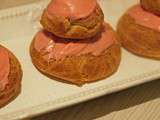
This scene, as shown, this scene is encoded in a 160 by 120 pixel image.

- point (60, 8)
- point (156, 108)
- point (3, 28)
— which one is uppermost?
point (60, 8)

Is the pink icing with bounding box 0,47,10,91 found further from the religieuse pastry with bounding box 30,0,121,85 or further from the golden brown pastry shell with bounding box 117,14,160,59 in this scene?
the golden brown pastry shell with bounding box 117,14,160,59

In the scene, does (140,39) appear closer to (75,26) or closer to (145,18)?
(145,18)

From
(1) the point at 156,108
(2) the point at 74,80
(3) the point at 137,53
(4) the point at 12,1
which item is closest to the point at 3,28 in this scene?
(4) the point at 12,1

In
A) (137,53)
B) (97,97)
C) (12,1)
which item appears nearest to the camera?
(97,97)

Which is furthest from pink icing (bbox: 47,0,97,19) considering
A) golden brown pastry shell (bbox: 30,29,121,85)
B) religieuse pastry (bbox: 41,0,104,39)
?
golden brown pastry shell (bbox: 30,29,121,85)

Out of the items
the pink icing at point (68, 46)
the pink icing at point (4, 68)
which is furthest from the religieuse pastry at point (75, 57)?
the pink icing at point (4, 68)

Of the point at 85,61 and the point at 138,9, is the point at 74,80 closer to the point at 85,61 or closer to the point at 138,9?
the point at 85,61
